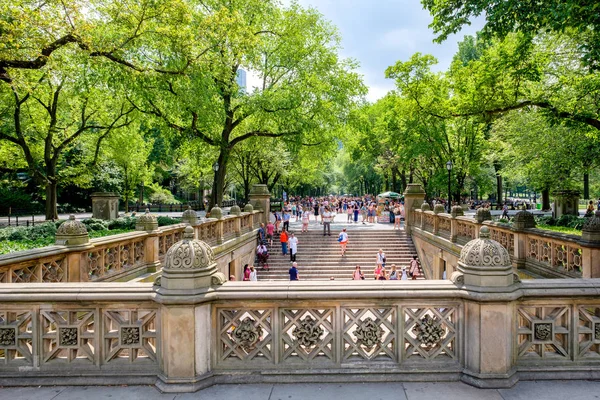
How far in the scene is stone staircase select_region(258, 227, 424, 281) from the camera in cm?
1845

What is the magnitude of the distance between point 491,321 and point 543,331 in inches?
27.7

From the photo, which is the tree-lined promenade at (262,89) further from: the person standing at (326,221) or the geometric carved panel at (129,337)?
the geometric carved panel at (129,337)

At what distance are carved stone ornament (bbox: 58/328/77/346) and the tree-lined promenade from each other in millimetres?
7132

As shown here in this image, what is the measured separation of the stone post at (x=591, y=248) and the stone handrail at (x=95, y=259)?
9.74 metres

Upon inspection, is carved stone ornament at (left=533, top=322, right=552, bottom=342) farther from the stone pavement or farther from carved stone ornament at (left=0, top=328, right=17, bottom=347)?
carved stone ornament at (left=0, top=328, right=17, bottom=347)

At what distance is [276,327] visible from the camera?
3.92m

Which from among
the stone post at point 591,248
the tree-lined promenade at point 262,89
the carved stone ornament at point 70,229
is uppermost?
the tree-lined promenade at point 262,89

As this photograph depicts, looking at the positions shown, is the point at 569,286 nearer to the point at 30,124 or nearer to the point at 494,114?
the point at 494,114

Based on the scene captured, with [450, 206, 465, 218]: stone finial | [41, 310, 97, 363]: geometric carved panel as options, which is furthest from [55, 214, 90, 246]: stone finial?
[450, 206, 465, 218]: stone finial

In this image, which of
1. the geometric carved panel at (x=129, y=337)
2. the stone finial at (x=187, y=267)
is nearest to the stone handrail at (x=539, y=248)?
the stone finial at (x=187, y=267)

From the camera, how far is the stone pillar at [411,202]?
22594 millimetres

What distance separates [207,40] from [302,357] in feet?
42.8

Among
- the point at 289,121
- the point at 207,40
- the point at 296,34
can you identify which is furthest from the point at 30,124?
the point at 296,34

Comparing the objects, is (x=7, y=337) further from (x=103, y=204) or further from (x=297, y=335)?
(x=103, y=204)
